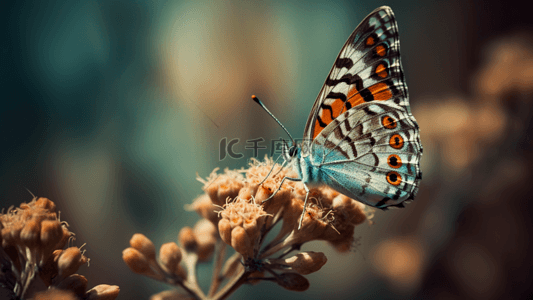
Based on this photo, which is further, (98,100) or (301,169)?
(98,100)

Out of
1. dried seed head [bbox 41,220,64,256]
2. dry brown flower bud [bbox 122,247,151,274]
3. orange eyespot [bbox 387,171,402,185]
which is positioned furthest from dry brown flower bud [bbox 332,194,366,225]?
dried seed head [bbox 41,220,64,256]

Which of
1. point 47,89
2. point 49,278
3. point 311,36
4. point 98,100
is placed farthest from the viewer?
point 311,36

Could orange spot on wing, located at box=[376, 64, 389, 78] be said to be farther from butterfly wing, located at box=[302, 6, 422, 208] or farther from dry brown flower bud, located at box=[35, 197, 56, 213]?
dry brown flower bud, located at box=[35, 197, 56, 213]

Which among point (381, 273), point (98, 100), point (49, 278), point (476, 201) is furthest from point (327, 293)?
point (98, 100)

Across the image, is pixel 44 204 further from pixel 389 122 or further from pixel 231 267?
pixel 389 122

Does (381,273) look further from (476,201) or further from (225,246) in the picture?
(225,246)
